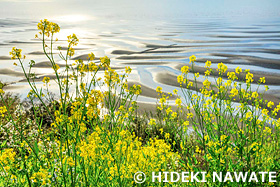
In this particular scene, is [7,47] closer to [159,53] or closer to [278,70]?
[159,53]

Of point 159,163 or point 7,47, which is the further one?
point 7,47

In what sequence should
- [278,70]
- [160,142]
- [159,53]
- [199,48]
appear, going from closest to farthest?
1. [160,142]
2. [278,70]
3. [159,53]
4. [199,48]

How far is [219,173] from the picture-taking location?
303 cm

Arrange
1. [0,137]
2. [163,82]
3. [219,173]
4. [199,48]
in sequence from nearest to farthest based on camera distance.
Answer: [219,173], [0,137], [163,82], [199,48]

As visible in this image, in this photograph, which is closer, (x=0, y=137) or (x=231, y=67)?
(x=0, y=137)

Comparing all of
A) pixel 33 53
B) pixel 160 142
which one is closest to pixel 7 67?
pixel 33 53

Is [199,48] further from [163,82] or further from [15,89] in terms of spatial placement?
[15,89]

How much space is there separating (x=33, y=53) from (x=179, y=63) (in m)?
9.24

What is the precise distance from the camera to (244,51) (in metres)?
18.3

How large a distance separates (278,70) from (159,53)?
691 cm

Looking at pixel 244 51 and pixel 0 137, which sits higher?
pixel 244 51

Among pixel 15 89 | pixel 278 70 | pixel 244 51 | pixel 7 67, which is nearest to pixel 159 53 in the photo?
pixel 244 51

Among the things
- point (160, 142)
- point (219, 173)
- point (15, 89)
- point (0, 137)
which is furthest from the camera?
point (15, 89)

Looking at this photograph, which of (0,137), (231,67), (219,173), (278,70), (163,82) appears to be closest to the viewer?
(219,173)
